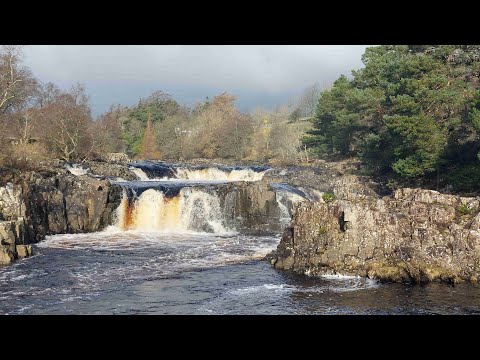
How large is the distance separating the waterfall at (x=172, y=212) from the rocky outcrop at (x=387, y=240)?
9335mm

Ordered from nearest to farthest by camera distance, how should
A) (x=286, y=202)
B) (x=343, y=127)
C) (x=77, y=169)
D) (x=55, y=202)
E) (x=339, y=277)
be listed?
(x=339, y=277), (x=55, y=202), (x=286, y=202), (x=77, y=169), (x=343, y=127)

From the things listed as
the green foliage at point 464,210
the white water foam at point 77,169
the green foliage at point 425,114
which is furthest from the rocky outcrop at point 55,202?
the green foliage at point 464,210

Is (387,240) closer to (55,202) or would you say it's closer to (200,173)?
(55,202)

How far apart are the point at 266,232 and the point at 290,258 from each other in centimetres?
917

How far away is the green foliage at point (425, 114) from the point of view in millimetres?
28953

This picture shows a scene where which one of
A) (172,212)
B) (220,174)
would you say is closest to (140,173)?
(220,174)

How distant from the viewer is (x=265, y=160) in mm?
54188

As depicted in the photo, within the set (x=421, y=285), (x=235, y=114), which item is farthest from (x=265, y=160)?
(x=421, y=285)

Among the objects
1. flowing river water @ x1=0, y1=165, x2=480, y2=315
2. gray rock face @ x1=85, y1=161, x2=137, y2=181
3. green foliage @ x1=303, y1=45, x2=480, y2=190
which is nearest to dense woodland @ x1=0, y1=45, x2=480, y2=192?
green foliage @ x1=303, y1=45, x2=480, y2=190

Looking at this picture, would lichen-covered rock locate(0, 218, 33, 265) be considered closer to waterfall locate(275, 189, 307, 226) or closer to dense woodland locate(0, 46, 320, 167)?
dense woodland locate(0, 46, 320, 167)

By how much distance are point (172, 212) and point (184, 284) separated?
41.9 ft

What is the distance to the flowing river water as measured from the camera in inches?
542

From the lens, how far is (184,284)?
1642 cm
